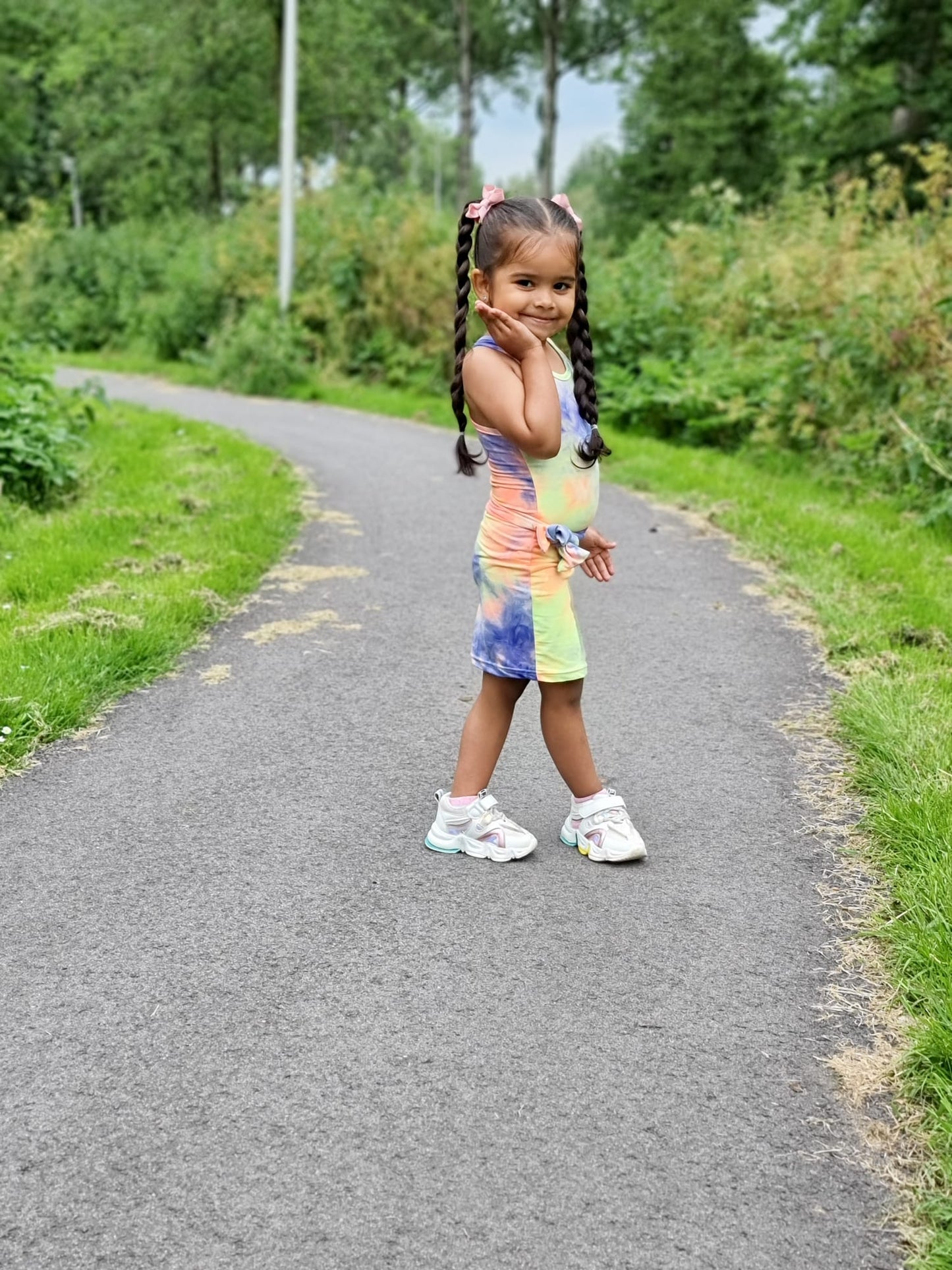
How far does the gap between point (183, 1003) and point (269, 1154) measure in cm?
54

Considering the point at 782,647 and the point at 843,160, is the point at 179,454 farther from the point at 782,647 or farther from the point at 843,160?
the point at 843,160

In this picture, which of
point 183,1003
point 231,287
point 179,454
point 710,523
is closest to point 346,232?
point 231,287

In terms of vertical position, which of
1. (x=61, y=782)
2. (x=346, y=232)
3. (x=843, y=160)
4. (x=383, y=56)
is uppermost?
(x=383, y=56)

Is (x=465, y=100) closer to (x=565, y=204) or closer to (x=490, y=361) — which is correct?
(x=565, y=204)

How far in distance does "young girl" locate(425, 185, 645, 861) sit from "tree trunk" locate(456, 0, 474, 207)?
1164 inches

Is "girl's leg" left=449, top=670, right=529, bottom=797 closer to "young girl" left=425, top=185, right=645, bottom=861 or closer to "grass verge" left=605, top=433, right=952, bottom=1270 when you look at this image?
"young girl" left=425, top=185, right=645, bottom=861

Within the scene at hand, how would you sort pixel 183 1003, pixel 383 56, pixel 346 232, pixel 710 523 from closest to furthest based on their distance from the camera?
1. pixel 183 1003
2. pixel 710 523
3. pixel 346 232
4. pixel 383 56

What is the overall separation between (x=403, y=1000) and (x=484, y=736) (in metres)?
0.93

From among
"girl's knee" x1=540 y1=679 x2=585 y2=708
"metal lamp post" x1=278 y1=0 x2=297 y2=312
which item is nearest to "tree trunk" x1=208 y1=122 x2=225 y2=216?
"metal lamp post" x1=278 y1=0 x2=297 y2=312

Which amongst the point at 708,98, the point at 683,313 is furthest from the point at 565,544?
the point at 708,98

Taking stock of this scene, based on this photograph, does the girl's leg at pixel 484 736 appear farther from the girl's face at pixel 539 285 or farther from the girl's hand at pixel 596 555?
the girl's face at pixel 539 285

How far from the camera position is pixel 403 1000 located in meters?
2.52

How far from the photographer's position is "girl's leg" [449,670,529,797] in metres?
3.24

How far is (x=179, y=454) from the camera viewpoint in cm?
920
